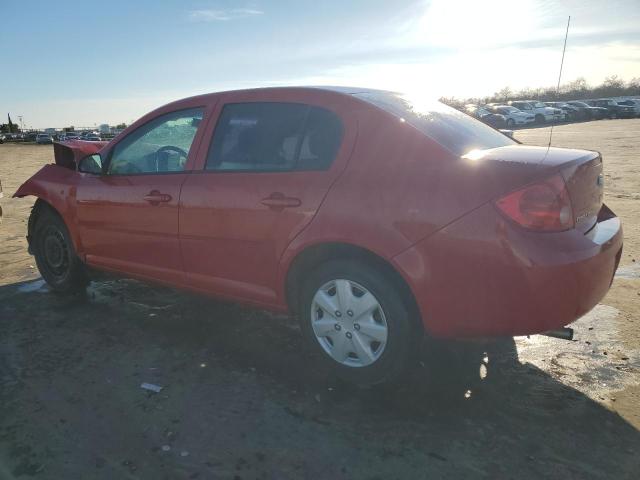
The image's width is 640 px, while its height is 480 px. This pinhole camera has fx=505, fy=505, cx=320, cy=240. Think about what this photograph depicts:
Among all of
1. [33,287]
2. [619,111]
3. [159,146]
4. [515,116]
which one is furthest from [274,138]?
[619,111]

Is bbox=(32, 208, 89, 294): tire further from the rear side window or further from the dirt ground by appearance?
the rear side window

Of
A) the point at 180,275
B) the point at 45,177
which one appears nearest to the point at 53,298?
the point at 45,177

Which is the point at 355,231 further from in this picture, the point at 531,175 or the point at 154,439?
the point at 154,439

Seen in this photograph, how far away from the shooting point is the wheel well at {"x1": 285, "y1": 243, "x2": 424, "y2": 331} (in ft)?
8.84

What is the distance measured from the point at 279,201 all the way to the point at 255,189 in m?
0.22

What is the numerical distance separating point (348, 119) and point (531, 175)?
3.42 feet

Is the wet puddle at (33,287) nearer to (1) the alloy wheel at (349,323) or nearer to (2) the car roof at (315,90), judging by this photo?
(2) the car roof at (315,90)

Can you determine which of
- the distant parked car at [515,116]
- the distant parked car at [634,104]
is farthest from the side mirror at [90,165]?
the distant parked car at [634,104]

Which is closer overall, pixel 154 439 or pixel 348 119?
pixel 154 439

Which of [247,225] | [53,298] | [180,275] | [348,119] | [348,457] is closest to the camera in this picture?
[348,457]

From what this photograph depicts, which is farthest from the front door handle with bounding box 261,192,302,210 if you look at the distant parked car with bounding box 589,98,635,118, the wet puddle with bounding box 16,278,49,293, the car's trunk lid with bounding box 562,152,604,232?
the distant parked car with bounding box 589,98,635,118

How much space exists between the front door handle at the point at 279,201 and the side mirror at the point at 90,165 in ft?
6.16

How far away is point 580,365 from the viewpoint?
10.4 feet

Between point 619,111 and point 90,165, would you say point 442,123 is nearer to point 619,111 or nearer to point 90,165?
point 90,165
